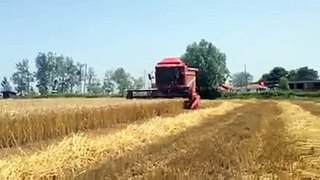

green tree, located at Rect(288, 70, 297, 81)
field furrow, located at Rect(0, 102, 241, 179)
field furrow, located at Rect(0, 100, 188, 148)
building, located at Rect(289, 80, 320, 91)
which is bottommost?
field furrow, located at Rect(0, 102, 241, 179)

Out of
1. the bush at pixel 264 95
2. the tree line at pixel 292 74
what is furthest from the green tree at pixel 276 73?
the bush at pixel 264 95

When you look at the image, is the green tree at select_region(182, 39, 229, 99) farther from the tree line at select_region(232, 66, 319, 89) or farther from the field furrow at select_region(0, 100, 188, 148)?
the field furrow at select_region(0, 100, 188, 148)

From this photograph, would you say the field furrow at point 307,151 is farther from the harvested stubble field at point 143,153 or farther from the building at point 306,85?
the building at point 306,85

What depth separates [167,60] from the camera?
148ft

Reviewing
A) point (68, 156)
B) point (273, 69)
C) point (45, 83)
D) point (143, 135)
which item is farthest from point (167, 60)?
point (273, 69)

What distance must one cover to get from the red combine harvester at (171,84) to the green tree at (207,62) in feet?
163

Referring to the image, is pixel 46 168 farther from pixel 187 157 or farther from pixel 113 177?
pixel 187 157

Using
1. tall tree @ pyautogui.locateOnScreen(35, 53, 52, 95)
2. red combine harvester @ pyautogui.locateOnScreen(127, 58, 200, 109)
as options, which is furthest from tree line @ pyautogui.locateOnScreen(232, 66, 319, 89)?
red combine harvester @ pyautogui.locateOnScreen(127, 58, 200, 109)

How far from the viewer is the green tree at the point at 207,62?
97938 mm

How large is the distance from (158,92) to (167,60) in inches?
236

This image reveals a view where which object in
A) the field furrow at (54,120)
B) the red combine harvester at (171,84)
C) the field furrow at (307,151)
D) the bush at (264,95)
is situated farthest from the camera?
the bush at (264,95)

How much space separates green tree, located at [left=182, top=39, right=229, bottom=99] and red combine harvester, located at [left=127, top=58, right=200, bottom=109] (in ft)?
163

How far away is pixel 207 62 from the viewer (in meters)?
104

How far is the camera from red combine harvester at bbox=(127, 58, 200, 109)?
38.9 m
